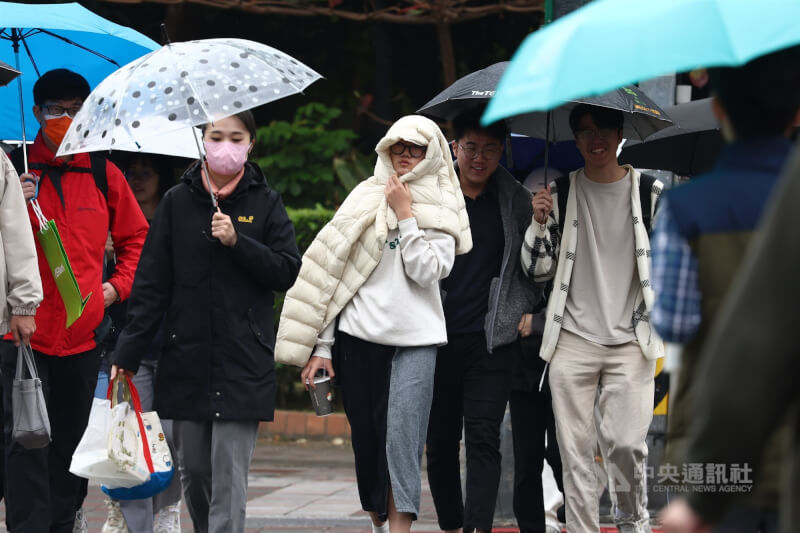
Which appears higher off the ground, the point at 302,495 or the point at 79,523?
the point at 79,523

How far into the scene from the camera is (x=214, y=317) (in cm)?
519

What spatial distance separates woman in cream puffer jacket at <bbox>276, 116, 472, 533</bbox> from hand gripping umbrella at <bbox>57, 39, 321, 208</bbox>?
2.40ft

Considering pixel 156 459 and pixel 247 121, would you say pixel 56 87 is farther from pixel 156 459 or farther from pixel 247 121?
pixel 156 459

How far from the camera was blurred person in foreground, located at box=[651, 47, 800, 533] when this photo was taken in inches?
101

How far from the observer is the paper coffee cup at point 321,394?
579 centimetres

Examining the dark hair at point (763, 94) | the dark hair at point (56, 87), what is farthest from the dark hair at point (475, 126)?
the dark hair at point (763, 94)

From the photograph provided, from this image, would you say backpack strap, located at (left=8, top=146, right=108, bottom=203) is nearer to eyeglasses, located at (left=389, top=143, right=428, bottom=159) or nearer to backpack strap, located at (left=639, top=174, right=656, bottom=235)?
eyeglasses, located at (left=389, top=143, right=428, bottom=159)

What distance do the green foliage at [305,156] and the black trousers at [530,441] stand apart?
5432mm

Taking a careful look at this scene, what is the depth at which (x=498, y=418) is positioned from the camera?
5.92 m

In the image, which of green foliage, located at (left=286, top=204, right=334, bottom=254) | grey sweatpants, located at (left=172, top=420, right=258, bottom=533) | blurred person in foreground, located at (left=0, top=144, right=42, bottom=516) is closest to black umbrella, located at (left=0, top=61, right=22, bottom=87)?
blurred person in foreground, located at (left=0, top=144, right=42, bottom=516)

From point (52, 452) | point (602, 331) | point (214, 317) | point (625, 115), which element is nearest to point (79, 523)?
point (52, 452)

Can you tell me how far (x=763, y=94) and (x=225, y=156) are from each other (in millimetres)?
3110

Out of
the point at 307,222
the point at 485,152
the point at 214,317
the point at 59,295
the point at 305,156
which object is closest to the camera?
the point at 214,317

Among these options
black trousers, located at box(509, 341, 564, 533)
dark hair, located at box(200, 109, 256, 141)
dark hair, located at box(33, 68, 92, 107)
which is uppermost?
dark hair, located at box(33, 68, 92, 107)
